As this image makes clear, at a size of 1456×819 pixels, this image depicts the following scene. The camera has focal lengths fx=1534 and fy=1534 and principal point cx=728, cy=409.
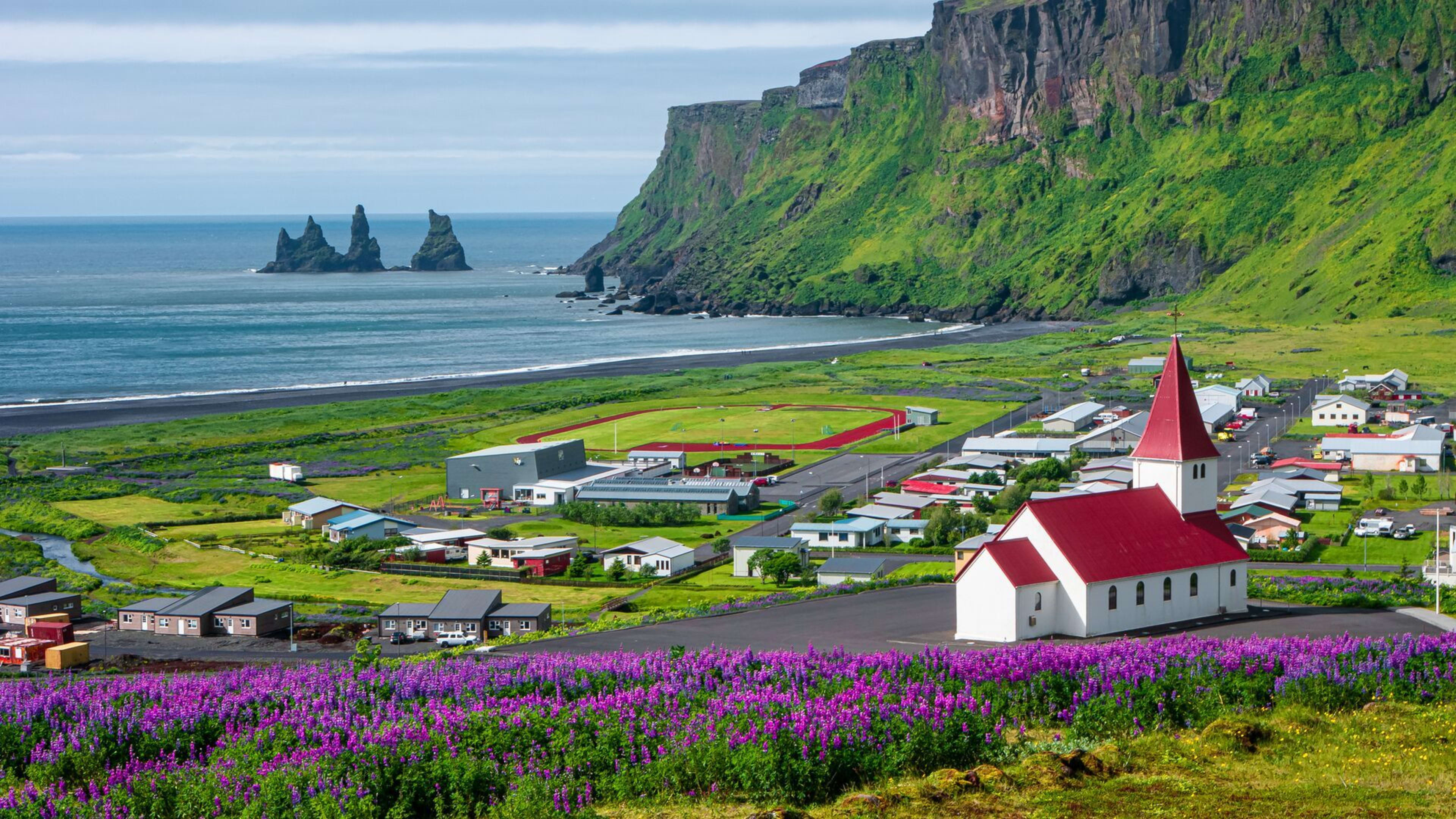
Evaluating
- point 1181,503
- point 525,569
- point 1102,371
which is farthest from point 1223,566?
point 1102,371

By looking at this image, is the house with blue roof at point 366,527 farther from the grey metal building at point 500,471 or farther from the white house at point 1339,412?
the white house at point 1339,412

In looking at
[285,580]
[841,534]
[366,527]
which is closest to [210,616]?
[285,580]

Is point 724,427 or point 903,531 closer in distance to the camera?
point 903,531

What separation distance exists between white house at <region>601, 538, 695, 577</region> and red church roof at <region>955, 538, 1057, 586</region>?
21.6 metres

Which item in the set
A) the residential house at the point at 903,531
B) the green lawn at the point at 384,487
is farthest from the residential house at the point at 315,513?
the residential house at the point at 903,531

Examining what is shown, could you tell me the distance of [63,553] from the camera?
69562mm

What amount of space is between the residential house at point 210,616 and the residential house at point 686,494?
81.5 feet

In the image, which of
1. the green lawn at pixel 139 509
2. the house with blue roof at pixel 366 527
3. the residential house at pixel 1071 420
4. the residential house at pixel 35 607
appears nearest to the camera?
the residential house at pixel 35 607

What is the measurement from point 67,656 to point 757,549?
25.5 metres

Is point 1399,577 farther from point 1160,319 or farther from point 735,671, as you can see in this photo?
point 1160,319

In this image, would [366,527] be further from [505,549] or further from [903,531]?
[903,531]

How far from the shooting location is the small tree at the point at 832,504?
7188 cm

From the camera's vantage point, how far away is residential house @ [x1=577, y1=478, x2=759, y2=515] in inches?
3002

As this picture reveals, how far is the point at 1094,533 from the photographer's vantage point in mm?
41531
